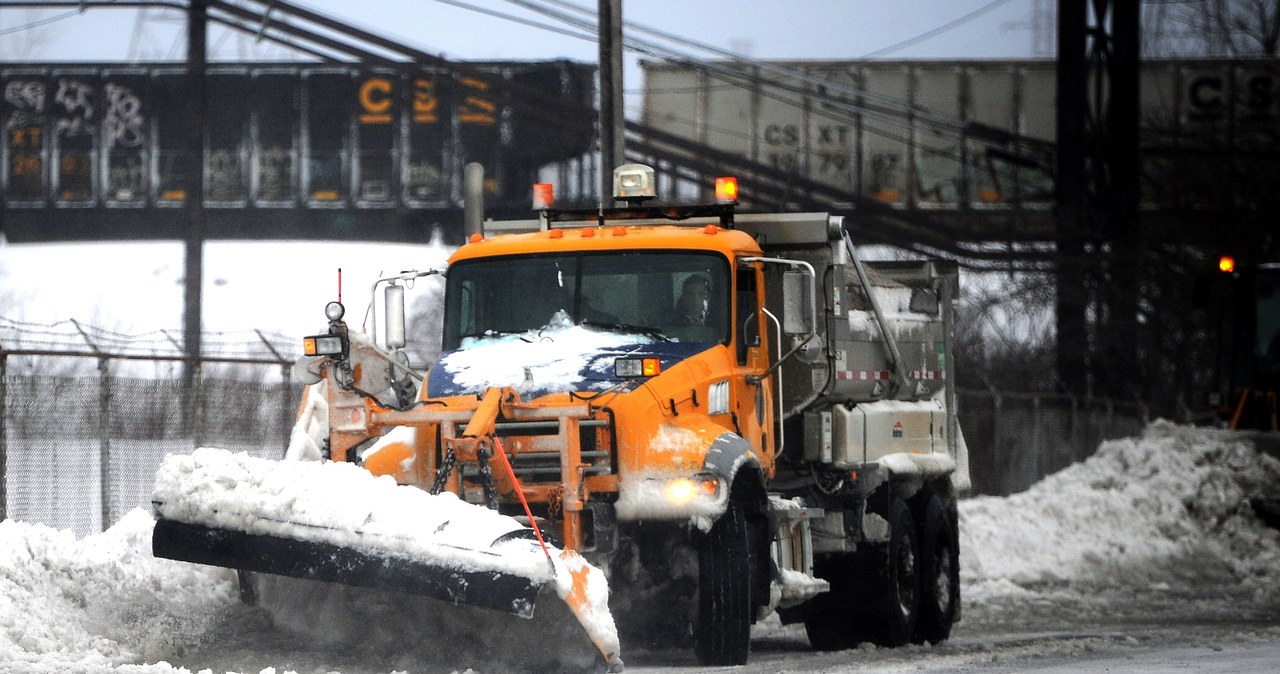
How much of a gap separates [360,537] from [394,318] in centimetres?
272

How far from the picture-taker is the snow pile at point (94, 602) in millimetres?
9367

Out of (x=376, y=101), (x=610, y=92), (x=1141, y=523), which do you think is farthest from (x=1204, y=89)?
(x=610, y=92)

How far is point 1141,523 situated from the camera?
21.5 meters

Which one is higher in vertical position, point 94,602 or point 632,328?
point 632,328

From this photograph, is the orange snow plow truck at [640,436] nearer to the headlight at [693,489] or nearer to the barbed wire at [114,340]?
the headlight at [693,489]

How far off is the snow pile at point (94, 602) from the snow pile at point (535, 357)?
2.03 m

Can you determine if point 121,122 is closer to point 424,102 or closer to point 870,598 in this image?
point 424,102

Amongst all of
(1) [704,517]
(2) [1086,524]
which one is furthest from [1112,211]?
(1) [704,517]

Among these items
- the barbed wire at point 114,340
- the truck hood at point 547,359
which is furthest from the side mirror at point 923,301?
the barbed wire at point 114,340

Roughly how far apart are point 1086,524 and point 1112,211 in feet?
42.0

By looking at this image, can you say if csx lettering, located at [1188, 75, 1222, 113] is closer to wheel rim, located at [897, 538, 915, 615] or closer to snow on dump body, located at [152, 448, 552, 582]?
wheel rim, located at [897, 538, 915, 615]

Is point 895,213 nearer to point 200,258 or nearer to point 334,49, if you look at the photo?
point 334,49

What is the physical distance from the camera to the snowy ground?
9.68 metres

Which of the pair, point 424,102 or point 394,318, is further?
point 424,102
